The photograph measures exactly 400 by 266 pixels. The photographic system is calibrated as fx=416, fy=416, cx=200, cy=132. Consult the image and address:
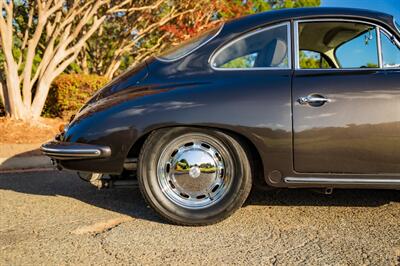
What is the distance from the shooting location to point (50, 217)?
3.28m

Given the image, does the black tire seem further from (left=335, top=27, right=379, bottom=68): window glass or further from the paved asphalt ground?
(left=335, top=27, right=379, bottom=68): window glass

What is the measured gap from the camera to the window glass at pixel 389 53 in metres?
3.03

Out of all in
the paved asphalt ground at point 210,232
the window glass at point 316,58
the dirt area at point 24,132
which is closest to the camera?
the paved asphalt ground at point 210,232

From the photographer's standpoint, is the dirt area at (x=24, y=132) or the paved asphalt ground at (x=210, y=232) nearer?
the paved asphalt ground at (x=210, y=232)

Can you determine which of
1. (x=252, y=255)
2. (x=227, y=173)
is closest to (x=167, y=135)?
(x=227, y=173)

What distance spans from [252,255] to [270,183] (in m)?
0.62

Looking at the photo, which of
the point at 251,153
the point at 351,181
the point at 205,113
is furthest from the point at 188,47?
the point at 351,181

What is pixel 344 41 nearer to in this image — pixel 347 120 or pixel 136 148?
pixel 347 120

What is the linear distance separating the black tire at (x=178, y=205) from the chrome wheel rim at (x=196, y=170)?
3 cm

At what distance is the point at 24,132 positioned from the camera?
24.8ft

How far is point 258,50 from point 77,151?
1.54 metres

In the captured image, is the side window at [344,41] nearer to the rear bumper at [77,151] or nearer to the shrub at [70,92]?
the rear bumper at [77,151]

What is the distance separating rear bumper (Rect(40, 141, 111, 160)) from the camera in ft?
9.78

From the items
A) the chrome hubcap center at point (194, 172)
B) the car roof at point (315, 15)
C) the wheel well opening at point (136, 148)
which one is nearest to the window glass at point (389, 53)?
the car roof at point (315, 15)
